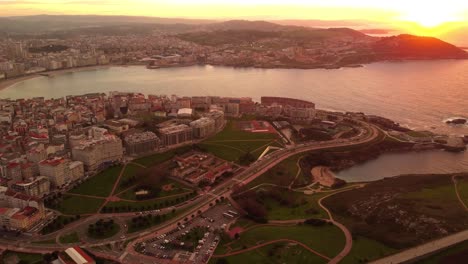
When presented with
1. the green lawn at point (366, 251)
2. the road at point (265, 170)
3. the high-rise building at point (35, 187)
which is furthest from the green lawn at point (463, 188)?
the high-rise building at point (35, 187)

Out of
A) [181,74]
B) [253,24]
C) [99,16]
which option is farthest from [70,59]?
[99,16]

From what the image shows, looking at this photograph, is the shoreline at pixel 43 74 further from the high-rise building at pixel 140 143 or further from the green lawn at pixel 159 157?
the green lawn at pixel 159 157

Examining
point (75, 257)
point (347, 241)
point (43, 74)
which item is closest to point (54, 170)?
point (75, 257)

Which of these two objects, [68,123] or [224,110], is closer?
[68,123]

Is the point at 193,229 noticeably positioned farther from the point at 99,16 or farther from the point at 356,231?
the point at 99,16

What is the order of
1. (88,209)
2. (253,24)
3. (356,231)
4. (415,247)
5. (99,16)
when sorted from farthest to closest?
(99,16), (253,24), (88,209), (356,231), (415,247)

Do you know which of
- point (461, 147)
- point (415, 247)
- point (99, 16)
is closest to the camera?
point (415, 247)

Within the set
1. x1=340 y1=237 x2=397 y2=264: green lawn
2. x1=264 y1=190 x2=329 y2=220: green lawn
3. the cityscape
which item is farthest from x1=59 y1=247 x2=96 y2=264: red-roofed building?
x1=340 y1=237 x2=397 y2=264: green lawn
